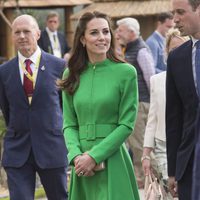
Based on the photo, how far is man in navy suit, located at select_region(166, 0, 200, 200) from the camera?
630 centimetres

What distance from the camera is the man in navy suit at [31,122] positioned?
8.31 metres

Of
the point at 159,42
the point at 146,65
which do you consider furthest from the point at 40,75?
the point at 159,42

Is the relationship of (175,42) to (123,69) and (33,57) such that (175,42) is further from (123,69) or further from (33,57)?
(123,69)

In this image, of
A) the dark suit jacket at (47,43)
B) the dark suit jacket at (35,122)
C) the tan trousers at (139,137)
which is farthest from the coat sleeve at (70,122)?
the dark suit jacket at (47,43)

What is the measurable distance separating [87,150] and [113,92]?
470 mm

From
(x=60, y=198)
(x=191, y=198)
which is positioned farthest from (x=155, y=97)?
(x=191, y=198)

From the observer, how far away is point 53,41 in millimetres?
16938

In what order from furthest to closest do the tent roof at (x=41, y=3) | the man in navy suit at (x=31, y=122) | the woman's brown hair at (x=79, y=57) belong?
the tent roof at (x=41, y=3), the man in navy suit at (x=31, y=122), the woman's brown hair at (x=79, y=57)

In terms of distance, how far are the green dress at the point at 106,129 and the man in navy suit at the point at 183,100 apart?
0.44 meters

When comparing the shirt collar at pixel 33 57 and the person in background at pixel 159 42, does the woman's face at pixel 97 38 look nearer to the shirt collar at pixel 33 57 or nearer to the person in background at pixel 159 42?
the shirt collar at pixel 33 57

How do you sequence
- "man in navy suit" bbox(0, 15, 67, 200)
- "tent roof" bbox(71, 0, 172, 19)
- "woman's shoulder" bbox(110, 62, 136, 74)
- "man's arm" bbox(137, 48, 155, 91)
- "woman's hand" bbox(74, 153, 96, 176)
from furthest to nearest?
"tent roof" bbox(71, 0, 172, 19), "man's arm" bbox(137, 48, 155, 91), "man in navy suit" bbox(0, 15, 67, 200), "woman's shoulder" bbox(110, 62, 136, 74), "woman's hand" bbox(74, 153, 96, 176)

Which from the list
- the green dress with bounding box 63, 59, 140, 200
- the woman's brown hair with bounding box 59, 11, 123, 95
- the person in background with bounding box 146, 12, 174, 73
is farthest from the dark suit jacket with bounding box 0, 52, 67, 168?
the person in background with bounding box 146, 12, 174, 73

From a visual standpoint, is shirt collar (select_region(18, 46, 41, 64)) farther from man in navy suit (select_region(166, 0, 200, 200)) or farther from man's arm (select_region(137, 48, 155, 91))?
man's arm (select_region(137, 48, 155, 91))

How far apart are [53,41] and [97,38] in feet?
32.3
